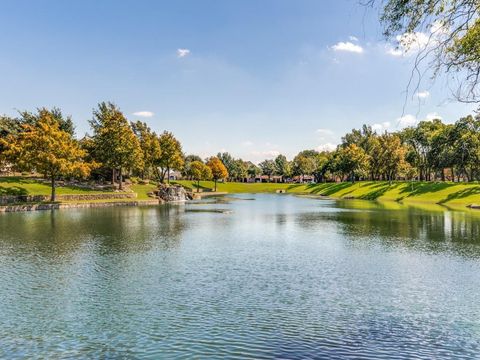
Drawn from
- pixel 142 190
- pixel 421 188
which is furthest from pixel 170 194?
pixel 421 188

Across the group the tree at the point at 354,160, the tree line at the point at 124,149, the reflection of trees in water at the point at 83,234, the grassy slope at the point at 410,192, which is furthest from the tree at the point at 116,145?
the tree at the point at 354,160

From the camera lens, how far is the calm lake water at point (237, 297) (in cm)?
1316

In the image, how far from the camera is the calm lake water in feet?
43.2

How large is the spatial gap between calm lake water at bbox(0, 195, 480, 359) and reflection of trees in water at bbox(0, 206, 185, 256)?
13.8 inches

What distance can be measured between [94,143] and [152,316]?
85024 mm

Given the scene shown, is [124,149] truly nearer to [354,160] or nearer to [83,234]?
[83,234]

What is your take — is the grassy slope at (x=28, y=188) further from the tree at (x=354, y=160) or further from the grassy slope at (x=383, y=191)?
the tree at (x=354, y=160)

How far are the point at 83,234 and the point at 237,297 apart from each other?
24476 millimetres

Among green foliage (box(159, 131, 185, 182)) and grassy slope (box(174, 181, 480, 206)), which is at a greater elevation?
green foliage (box(159, 131, 185, 182))

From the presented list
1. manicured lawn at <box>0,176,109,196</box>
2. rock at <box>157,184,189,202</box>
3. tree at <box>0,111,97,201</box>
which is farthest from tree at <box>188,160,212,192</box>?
tree at <box>0,111,97,201</box>

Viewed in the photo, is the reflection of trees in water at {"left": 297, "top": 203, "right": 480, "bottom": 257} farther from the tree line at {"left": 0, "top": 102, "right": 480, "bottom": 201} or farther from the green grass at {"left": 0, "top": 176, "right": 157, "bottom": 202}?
the green grass at {"left": 0, "top": 176, "right": 157, "bottom": 202}

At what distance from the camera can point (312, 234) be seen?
40125 mm

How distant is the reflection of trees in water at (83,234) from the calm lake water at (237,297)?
1.15ft

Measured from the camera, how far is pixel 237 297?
18250 mm
